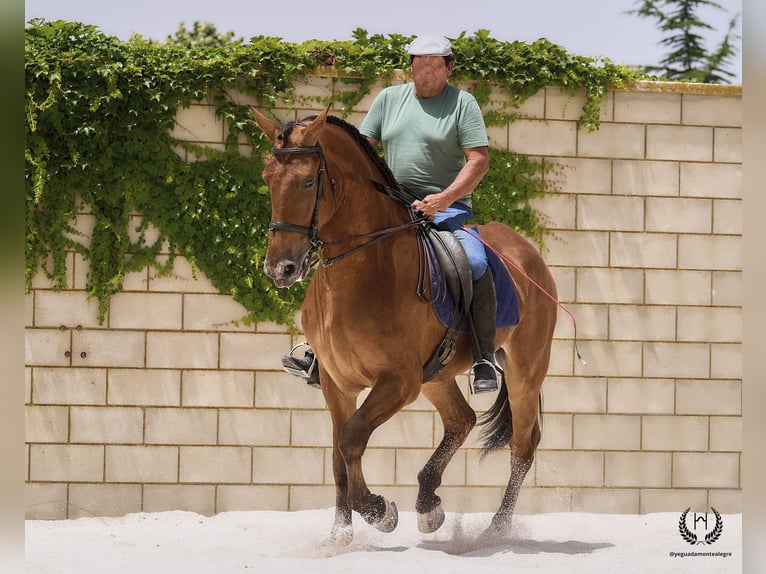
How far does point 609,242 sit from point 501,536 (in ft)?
8.26

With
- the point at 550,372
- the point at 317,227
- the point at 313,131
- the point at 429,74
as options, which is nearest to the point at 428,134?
the point at 429,74

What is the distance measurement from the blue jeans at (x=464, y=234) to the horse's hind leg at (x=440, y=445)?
773 mm

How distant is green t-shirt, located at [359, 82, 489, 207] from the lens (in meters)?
4.83

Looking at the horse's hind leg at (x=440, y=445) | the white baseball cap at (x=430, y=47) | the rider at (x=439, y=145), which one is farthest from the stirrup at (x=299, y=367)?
the white baseball cap at (x=430, y=47)

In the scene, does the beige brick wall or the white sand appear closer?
the white sand

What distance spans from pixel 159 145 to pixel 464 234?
8.64 feet

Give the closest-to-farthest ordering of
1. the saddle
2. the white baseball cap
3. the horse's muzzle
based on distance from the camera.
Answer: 1. the horse's muzzle
2. the saddle
3. the white baseball cap

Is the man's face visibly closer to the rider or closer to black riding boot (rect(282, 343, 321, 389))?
the rider

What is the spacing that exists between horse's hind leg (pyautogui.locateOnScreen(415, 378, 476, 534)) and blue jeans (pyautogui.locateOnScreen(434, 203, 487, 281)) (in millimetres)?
773

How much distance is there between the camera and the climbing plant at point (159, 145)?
253 inches

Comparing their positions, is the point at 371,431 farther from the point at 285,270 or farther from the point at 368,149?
the point at 368,149

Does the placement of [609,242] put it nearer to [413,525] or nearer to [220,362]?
[413,525]

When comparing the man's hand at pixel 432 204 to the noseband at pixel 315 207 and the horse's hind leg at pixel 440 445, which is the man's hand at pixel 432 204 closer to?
the noseband at pixel 315 207
